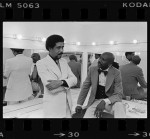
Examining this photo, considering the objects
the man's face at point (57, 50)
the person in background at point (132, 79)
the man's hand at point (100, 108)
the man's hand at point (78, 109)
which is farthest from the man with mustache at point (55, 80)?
the person in background at point (132, 79)

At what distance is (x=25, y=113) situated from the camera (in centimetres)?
133

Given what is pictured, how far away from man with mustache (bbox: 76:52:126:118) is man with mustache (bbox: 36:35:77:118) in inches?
7.9

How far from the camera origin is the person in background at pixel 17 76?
128 cm

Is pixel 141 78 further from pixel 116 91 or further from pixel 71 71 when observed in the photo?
pixel 71 71

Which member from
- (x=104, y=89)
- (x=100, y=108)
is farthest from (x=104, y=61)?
(x=100, y=108)

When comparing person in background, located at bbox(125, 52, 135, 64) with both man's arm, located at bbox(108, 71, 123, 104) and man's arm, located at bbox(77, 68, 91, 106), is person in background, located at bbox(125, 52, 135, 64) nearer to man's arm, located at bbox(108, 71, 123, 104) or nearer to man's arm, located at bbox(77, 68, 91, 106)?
man's arm, located at bbox(108, 71, 123, 104)

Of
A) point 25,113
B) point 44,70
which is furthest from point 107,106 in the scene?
point 25,113

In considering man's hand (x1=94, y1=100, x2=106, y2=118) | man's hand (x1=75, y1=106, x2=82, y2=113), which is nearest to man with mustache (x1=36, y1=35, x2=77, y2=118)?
man's hand (x1=75, y1=106, x2=82, y2=113)

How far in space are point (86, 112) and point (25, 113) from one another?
1.80 ft

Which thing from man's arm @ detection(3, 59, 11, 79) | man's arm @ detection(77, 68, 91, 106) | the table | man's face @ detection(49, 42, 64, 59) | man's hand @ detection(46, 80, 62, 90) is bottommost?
the table

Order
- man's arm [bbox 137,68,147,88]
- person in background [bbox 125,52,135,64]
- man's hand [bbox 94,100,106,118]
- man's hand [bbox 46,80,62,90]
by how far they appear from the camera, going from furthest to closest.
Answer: person in background [bbox 125,52,135,64] < man's arm [bbox 137,68,147,88] < man's hand [bbox 94,100,106,118] < man's hand [bbox 46,80,62,90]

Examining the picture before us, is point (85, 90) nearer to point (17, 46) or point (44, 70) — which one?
→ point (44, 70)

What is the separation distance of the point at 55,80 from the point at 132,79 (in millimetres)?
1002

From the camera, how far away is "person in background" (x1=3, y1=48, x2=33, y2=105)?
128 centimetres
